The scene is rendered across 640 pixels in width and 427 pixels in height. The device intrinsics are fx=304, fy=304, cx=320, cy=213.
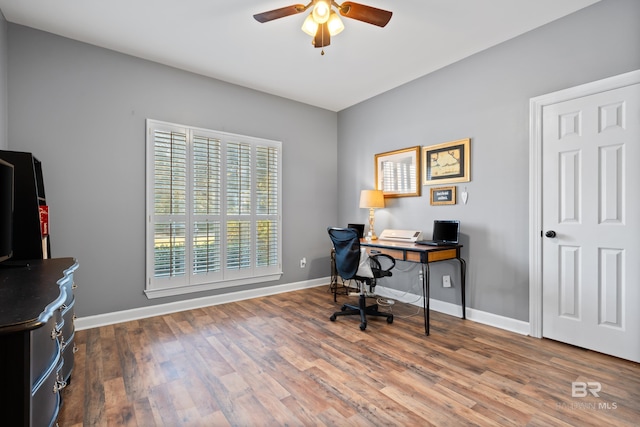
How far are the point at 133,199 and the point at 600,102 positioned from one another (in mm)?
4308

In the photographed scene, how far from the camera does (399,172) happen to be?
390 centimetres

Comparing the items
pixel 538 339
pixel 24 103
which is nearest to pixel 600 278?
pixel 538 339

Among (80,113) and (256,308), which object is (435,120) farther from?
(80,113)

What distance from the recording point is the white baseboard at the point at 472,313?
111 inches

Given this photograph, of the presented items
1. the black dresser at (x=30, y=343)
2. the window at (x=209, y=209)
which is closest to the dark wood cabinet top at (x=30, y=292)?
the black dresser at (x=30, y=343)

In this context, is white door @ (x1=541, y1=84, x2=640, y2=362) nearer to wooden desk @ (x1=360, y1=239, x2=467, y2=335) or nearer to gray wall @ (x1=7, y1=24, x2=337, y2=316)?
wooden desk @ (x1=360, y1=239, x2=467, y2=335)

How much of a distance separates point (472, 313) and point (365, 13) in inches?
116

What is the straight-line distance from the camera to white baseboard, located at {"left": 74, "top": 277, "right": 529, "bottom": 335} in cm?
292

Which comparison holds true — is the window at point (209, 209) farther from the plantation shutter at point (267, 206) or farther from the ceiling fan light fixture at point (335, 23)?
the ceiling fan light fixture at point (335, 23)

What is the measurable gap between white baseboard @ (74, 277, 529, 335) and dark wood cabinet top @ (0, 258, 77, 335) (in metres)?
1.34

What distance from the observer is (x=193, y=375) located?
212 centimetres

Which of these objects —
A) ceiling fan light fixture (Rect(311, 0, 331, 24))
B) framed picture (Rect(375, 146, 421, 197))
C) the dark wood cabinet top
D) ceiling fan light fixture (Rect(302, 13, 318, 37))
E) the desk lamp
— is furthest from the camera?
the desk lamp

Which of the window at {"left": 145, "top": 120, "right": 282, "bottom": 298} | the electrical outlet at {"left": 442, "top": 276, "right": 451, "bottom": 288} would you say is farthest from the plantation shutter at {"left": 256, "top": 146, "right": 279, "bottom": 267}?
the electrical outlet at {"left": 442, "top": 276, "right": 451, "bottom": 288}

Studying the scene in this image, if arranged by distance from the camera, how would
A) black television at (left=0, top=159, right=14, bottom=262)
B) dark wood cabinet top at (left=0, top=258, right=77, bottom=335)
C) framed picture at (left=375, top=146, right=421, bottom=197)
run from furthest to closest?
1. framed picture at (left=375, top=146, right=421, bottom=197)
2. black television at (left=0, top=159, right=14, bottom=262)
3. dark wood cabinet top at (left=0, top=258, right=77, bottom=335)
